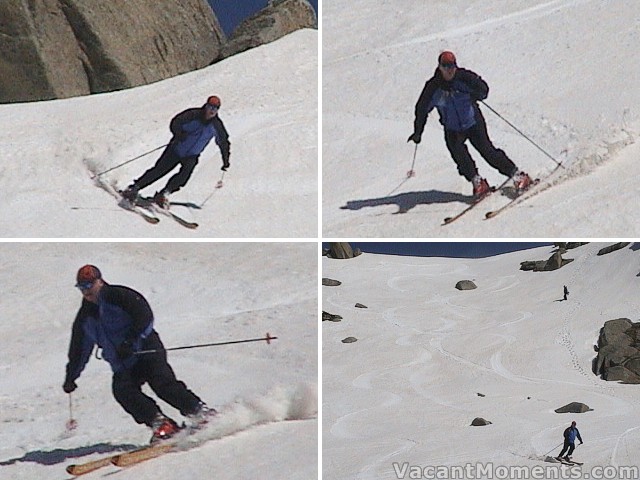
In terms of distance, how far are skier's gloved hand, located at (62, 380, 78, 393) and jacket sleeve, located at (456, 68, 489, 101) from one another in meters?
2.80

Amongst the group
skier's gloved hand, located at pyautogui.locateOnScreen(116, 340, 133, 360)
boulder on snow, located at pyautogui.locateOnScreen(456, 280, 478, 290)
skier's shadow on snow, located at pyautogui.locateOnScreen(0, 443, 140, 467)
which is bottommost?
skier's shadow on snow, located at pyautogui.locateOnScreen(0, 443, 140, 467)

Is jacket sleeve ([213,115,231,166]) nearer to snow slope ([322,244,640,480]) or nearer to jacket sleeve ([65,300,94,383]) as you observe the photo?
jacket sleeve ([65,300,94,383])

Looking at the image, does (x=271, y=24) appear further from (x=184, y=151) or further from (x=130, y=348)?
(x=130, y=348)

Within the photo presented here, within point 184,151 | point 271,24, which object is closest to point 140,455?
point 184,151

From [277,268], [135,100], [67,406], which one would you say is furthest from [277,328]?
[135,100]

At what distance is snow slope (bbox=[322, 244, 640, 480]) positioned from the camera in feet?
21.2

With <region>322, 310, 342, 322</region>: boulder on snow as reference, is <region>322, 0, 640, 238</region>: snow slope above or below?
above

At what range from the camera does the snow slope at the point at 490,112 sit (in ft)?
17.4

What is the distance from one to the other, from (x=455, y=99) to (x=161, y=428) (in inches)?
99.7

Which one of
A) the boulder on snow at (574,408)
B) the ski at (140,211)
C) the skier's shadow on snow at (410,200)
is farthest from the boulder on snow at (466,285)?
the ski at (140,211)

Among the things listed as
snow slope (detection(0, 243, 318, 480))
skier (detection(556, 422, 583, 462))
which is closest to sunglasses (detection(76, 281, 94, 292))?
snow slope (detection(0, 243, 318, 480))

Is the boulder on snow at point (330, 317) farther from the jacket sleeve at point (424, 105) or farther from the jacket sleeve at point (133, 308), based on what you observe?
the jacket sleeve at point (133, 308)

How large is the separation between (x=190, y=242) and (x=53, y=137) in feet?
6.50

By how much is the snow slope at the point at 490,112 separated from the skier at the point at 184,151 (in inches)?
35.8
